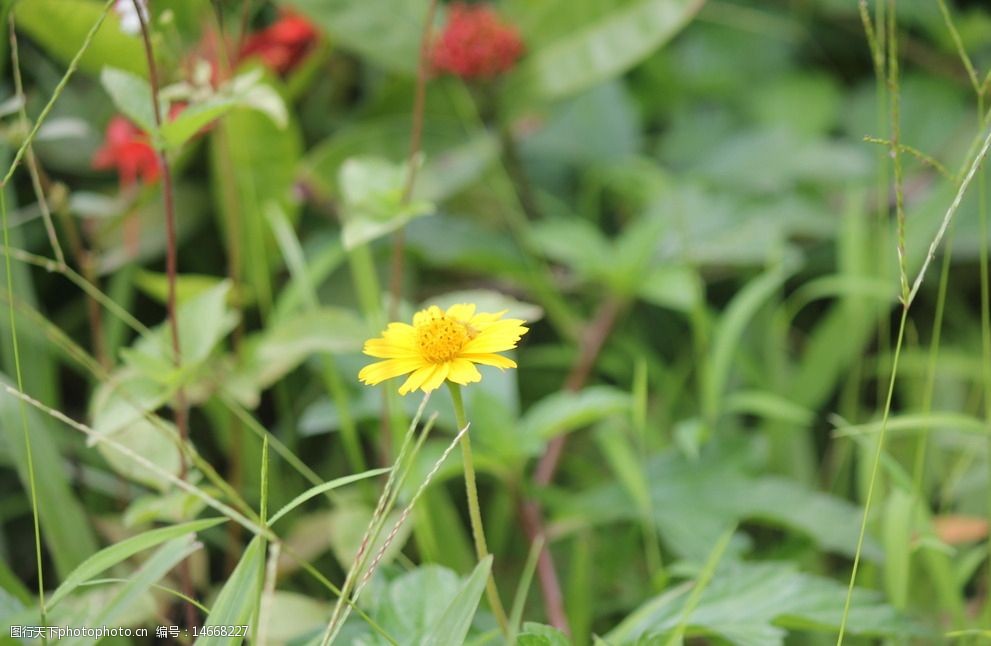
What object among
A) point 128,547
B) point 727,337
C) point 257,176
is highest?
point 257,176

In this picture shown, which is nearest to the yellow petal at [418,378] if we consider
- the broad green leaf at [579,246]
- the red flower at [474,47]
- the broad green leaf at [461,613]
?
→ the broad green leaf at [461,613]

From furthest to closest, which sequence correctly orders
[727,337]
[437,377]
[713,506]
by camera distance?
[727,337]
[713,506]
[437,377]

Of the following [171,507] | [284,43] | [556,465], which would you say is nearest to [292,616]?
[171,507]

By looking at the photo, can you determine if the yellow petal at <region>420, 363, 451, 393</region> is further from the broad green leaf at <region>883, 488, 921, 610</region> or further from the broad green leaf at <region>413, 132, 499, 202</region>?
the broad green leaf at <region>413, 132, 499, 202</region>

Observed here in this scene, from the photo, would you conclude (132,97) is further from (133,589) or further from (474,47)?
(474,47)

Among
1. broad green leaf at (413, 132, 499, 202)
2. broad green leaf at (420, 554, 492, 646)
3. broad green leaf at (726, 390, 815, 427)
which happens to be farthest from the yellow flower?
broad green leaf at (413, 132, 499, 202)

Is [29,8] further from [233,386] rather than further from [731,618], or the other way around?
[731,618]

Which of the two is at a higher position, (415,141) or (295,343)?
(415,141)
